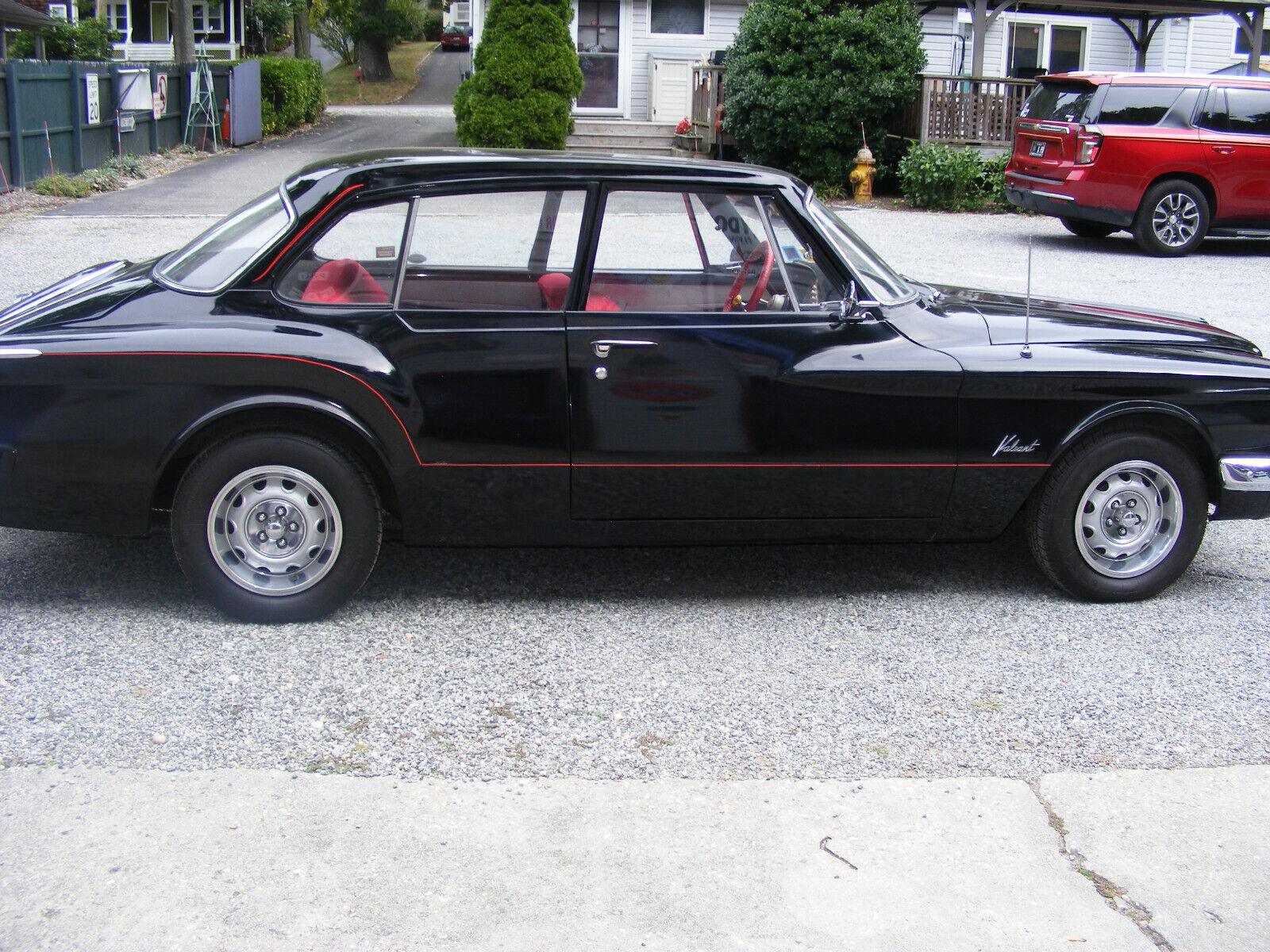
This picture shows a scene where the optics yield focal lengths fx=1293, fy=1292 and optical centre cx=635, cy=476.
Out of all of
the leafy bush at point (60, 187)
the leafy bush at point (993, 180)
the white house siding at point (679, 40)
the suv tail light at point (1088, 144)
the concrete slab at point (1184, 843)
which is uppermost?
the white house siding at point (679, 40)

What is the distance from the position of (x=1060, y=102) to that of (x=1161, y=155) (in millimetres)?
1225

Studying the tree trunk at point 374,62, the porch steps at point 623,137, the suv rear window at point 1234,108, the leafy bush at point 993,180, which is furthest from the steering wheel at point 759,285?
the tree trunk at point 374,62

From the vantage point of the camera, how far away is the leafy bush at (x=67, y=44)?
34500 millimetres

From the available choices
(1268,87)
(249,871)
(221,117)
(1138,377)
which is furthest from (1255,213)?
(221,117)

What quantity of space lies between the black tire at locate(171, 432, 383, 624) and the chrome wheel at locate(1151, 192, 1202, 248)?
38.5ft

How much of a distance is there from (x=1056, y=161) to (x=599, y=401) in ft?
36.0

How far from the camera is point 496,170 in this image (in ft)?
14.4

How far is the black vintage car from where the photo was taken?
4.19 meters

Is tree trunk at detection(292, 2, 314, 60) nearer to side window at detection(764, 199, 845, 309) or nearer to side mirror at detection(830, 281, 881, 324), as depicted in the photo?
side window at detection(764, 199, 845, 309)

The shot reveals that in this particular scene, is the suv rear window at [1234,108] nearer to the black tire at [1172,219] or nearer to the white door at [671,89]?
the black tire at [1172,219]

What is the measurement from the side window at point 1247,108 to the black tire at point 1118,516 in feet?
34.7

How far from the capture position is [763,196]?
4484 millimetres

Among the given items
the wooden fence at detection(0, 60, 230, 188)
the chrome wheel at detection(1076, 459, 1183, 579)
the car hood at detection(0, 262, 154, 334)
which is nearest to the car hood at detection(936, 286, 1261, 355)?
the chrome wheel at detection(1076, 459, 1183, 579)

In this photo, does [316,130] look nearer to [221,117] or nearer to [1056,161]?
[221,117]
